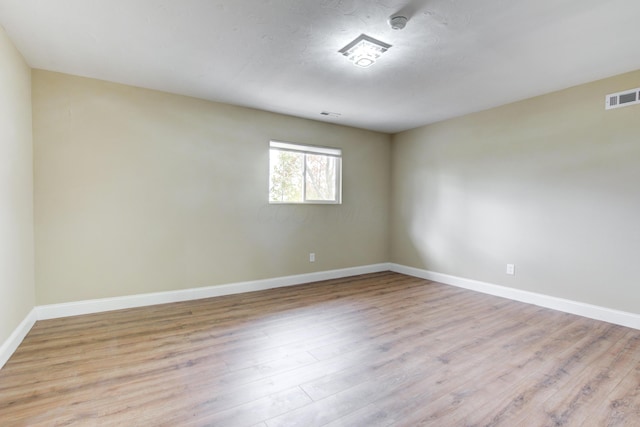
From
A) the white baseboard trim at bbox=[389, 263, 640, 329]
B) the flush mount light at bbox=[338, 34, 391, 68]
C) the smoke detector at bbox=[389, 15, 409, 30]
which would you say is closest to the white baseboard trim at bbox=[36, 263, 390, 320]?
the white baseboard trim at bbox=[389, 263, 640, 329]

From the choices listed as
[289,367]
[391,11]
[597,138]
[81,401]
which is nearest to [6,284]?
[81,401]

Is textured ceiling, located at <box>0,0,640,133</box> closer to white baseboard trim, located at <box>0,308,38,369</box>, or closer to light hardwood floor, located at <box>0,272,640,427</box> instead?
white baseboard trim, located at <box>0,308,38,369</box>

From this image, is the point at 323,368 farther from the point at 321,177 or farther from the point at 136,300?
the point at 321,177

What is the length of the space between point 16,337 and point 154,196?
1.66 meters

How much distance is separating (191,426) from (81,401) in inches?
29.6

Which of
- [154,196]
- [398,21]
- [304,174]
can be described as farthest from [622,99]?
[154,196]

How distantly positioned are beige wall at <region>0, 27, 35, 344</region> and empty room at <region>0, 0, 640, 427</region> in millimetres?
30

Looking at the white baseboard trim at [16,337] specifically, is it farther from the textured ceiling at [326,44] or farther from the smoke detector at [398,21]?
the smoke detector at [398,21]

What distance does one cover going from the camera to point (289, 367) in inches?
82.7

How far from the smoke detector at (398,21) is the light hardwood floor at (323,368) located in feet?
7.89

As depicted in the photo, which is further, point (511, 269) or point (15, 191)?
point (511, 269)

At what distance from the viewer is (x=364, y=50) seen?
237 centimetres

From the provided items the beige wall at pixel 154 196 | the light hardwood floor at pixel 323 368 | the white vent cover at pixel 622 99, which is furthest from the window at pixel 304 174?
the white vent cover at pixel 622 99

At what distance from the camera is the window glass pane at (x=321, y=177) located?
4.52 m
